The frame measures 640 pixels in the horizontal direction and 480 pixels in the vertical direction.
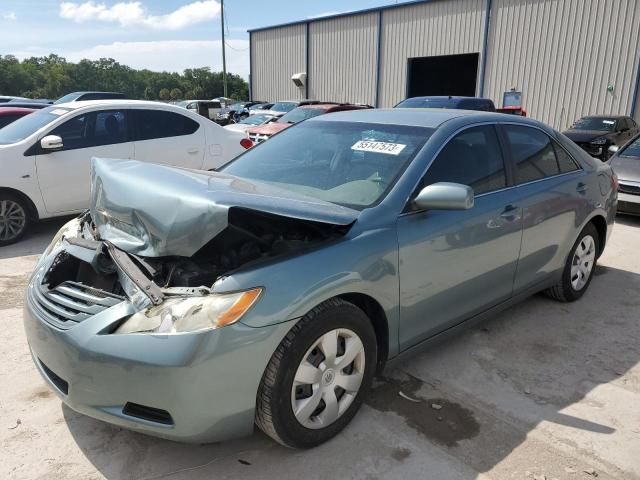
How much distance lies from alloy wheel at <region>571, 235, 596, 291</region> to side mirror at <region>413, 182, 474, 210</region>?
2.12m

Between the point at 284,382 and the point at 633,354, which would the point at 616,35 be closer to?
the point at 633,354

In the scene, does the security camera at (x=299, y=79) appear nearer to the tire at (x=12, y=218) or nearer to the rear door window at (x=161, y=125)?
the rear door window at (x=161, y=125)

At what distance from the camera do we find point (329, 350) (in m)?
2.47

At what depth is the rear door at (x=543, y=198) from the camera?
369 centimetres

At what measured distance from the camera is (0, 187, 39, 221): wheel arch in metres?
6.06

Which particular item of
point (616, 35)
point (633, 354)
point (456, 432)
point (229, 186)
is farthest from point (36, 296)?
point (616, 35)

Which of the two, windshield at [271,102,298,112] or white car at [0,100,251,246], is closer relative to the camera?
white car at [0,100,251,246]

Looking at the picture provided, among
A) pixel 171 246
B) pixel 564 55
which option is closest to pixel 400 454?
pixel 171 246

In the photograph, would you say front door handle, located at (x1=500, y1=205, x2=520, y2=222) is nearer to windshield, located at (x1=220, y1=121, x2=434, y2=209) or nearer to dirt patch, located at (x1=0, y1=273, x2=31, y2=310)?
windshield, located at (x1=220, y1=121, x2=434, y2=209)

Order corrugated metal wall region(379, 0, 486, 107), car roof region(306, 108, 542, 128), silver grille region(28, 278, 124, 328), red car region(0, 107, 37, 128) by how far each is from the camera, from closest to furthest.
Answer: silver grille region(28, 278, 124, 328)
car roof region(306, 108, 542, 128)
red car region(0, 107, 37, 128)
corrugated metal wall region(379, 0, 486, 107)

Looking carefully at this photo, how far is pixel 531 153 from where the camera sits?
389 centimetres

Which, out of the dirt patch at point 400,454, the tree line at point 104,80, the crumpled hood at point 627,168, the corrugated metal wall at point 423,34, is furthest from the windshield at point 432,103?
the tree line at point 104,80

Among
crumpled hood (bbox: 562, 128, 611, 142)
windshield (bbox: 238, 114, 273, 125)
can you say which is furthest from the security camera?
crumpled hood (bbox: 562, 128, 611, 142)

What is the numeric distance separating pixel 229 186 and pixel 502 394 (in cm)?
201
